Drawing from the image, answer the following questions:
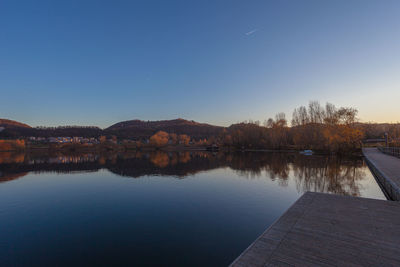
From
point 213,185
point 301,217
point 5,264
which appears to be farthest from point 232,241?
point 213,185

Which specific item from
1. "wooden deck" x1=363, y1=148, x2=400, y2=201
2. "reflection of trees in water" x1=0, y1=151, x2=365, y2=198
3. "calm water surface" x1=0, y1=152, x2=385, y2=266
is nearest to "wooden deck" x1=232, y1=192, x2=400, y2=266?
"calm water surface" x1=0, y1=152, x2=385, y2=266

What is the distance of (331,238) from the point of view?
15.5 ft

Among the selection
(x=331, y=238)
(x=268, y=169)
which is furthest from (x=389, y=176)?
(x=268, y=169)

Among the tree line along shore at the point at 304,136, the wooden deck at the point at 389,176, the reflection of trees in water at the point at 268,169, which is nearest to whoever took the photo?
the wooden deck at the point at 389,176

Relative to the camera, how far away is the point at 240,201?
483 inches

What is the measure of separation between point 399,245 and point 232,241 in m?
4.53

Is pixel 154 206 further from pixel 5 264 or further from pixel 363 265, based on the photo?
pixel 363 265

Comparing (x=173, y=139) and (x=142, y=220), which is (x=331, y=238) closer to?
(x=142, y=220)

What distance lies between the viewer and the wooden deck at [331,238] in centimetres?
382

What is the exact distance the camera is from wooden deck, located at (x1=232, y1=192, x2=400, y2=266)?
12.5 feet

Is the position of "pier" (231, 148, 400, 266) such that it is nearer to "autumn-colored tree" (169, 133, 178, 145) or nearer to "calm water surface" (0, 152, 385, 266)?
"calm water surface" (0, 152, 385, 266)

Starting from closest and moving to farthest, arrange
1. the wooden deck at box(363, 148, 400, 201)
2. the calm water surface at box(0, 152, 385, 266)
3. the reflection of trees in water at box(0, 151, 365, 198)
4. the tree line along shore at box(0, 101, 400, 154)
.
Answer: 1. the calm water surface at box(0, 152, 385, 266)
2. the wooden deck at box(363, 148, 400, 201)
3. the reflection of trees in water at box(0, 151, 365, 198)
4. the tree line along shore at box(0, 101, 400, 154)

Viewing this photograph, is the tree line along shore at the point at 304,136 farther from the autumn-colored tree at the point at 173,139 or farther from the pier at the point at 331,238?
the pier at the point at 331,238

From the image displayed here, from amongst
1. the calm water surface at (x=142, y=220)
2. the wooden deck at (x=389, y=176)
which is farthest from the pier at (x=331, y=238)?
the wooden deck at (x=389, y=176)
